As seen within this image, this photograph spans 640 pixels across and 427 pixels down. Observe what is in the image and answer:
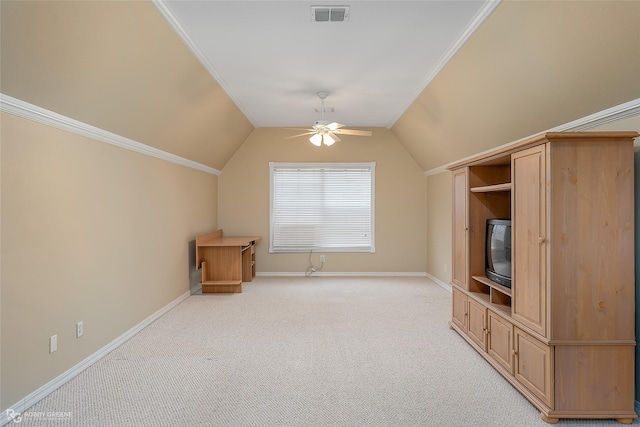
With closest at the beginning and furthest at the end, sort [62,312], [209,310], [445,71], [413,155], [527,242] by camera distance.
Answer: [527,242]
[62,312]
[445,71]
[209,310]
[413,155]

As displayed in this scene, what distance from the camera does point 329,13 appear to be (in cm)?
255

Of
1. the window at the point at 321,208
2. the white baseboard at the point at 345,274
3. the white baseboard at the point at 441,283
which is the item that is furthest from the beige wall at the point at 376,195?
the white baseboard at the point at 441,283

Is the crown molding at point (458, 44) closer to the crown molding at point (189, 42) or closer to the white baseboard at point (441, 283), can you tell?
the crown molding at point (189, 42)

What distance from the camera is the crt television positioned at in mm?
2756

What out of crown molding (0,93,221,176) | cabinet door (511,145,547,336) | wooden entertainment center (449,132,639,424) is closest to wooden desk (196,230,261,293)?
crown molding (0,93,221,176)

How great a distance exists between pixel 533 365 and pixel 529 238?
871 millimetres

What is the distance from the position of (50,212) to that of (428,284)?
17.4 ft

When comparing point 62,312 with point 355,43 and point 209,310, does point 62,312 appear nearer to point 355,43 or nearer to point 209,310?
point 209,310

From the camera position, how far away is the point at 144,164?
3750mm

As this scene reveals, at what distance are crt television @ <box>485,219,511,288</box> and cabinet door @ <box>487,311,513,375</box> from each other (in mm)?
313

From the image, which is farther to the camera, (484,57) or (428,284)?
(428,284)

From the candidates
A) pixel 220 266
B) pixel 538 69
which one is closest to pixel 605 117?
pixel 538 69

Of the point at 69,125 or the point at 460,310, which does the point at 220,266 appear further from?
the point at 460,310

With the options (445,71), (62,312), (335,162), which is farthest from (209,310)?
(445,71)
